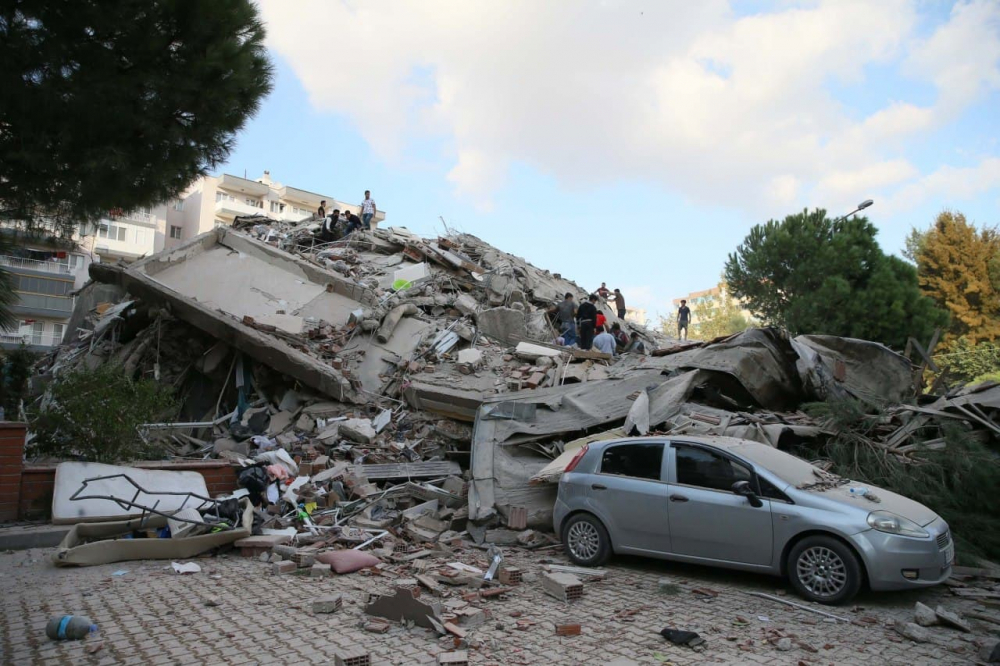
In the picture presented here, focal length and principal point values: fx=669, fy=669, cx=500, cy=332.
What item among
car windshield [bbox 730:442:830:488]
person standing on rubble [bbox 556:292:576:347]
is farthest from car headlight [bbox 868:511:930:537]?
person standing on rubble [bbox 556:292:576:347]

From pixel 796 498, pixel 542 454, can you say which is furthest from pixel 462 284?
pixel 796 498

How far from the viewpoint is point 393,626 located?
5.11 m

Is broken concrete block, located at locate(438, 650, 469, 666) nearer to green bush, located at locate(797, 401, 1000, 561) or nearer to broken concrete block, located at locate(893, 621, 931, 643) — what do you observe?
broken concrete block, located at locate(893, 621, 931, 643)

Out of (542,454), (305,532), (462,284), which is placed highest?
(462,284)

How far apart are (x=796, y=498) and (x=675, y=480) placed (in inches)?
47.4

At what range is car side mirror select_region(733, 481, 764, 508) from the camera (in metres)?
6.46

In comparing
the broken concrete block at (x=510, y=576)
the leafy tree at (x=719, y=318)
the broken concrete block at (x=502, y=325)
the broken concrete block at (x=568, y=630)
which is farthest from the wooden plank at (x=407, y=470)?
the leafy tree at (x=719, y=318)

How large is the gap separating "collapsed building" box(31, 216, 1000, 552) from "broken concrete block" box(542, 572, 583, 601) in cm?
190

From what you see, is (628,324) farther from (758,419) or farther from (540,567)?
(540,567)

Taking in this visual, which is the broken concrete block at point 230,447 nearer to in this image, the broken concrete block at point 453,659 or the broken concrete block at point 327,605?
the broken concrete block at point 327,605

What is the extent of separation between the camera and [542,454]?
9.47 meters

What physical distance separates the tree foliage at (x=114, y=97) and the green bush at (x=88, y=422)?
3.53 metres

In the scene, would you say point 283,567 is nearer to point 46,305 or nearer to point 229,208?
point 46,305

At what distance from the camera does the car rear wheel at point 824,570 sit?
5918mm
